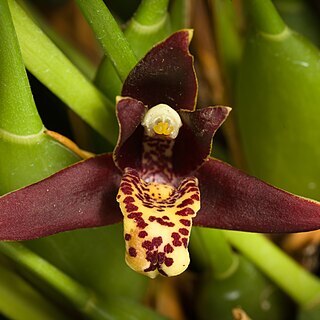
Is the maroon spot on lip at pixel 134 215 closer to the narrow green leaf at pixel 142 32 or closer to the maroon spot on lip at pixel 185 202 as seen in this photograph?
the maroon spot on lip at pixel 185 202

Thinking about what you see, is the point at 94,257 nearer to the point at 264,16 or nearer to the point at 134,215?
the point at 134,215

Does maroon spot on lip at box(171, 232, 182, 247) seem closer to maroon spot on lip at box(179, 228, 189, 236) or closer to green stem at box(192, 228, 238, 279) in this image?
maroon spot on lip at box(179, 228, 189, 236)

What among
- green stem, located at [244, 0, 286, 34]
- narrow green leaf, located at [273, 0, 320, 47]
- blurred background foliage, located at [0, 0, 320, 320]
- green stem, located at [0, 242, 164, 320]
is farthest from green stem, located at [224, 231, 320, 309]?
narrow green leaf, located at [273, 0, 320, 47]

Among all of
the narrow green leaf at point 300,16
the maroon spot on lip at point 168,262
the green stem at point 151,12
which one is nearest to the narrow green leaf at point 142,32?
the green stem at point 151,12

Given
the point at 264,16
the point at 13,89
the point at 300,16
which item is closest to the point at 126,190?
the point at 13,89

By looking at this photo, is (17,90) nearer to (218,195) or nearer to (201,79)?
(218,195)

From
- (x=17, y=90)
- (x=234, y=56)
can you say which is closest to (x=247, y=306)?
(x=234, y=56)
